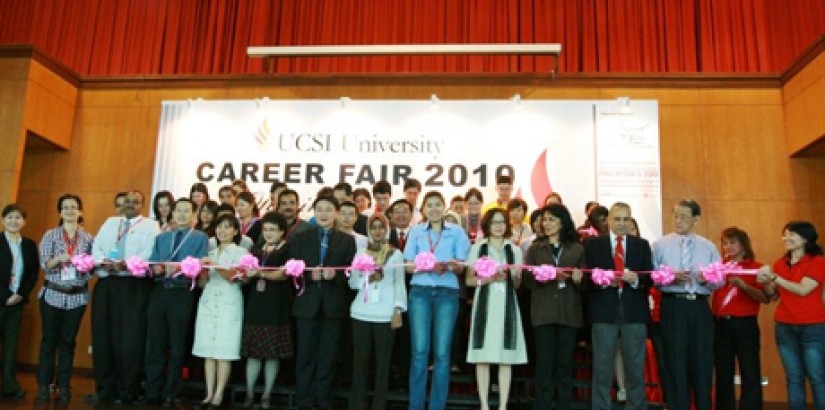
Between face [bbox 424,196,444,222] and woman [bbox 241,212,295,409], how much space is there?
1.05 metres

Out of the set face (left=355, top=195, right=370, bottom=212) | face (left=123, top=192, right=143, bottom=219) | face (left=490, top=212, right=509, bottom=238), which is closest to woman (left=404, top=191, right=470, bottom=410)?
face (left=490, top=212, right=509, bottom=238)

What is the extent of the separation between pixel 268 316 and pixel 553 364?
2006 mm

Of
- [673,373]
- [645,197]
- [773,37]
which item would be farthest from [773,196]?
[673,373]

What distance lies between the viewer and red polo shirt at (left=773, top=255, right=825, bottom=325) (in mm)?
4539

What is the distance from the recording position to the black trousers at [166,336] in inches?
186

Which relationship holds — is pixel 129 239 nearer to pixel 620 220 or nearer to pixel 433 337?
pixel 433 337

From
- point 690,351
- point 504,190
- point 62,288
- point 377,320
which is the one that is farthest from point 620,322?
point 62,288

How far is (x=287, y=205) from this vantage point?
5.37 metres

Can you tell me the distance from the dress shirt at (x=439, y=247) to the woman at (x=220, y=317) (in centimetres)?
126

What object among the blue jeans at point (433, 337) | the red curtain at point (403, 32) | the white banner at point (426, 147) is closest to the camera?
the blue jeans at point (433, 337)

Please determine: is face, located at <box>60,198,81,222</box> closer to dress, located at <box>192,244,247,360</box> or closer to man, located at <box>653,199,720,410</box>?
dress, located at <box>192,244,247,360</box>

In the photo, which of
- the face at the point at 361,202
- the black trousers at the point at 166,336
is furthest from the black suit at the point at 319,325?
the face at the point at 361,202

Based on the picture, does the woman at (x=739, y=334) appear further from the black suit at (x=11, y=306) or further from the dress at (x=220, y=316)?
the black suit at (x=11, y=306)

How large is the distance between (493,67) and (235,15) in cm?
367
